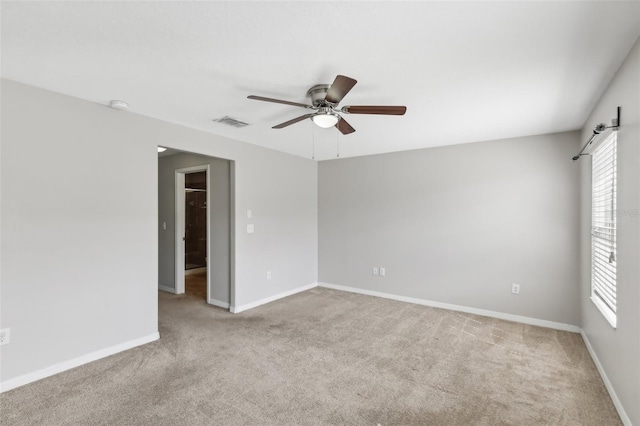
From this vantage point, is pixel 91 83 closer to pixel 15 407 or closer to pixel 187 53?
pixel 187 53

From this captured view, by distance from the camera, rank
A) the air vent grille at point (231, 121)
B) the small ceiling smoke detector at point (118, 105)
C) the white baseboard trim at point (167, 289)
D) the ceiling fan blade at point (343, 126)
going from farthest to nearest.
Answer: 1. the white baseboard trim at point (167, 289)
2. the air vent grille at point (231, 121)
3. the small ceiling smoke detector at point (118, 105)
4. the ceiling fan blade at point (343, 126)

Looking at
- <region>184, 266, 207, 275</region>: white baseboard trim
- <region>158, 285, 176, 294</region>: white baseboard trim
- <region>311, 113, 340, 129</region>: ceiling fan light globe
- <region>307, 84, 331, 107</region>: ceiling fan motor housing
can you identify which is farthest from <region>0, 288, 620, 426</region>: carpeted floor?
<region>184, 266, 207, 275</region>: white baseboard trim

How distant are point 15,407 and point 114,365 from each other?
65 centimetres

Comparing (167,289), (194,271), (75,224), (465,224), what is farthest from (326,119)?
(194,271)

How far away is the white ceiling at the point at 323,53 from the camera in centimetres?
158

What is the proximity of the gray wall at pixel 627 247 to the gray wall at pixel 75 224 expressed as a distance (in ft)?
12.1

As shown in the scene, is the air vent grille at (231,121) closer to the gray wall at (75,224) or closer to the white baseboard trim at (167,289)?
the gray wall at (75,224)

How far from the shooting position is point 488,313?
4102 mm

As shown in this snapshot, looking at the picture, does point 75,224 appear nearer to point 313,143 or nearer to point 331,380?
point 331,380

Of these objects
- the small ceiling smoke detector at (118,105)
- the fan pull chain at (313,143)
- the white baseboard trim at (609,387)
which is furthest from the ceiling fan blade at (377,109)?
the white baseboard trim at (609,387)


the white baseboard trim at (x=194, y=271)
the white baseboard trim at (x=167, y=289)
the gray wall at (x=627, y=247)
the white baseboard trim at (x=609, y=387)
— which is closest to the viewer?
the gray wall at (x=627, y=247)

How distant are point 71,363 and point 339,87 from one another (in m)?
3.06

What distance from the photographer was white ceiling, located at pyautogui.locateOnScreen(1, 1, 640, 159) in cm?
158

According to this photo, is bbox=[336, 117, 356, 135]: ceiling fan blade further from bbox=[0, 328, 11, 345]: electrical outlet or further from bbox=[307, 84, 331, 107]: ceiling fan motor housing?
bbox=[0, 328, 11, 345]: electrical outlet
